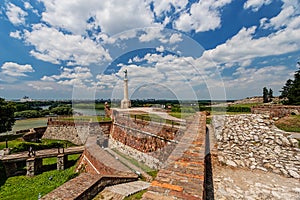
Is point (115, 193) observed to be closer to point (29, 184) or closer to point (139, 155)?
→ point (139, 155)

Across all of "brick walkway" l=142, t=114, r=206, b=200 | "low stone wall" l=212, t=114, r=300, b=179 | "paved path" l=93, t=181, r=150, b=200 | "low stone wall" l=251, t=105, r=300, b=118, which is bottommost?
"paved path" l=93, t=181, r=150, b=200

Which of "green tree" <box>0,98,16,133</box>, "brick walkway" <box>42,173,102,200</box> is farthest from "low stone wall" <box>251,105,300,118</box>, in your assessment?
"green tree" <box>0,98,16,133</box>

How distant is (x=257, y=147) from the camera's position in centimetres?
530

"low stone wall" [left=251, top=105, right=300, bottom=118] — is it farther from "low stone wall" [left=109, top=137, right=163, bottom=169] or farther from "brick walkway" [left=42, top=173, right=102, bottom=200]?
"brick walkway" [left=42, top=173, right=102, bottom=200]

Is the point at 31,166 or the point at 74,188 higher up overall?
the point at 74,188

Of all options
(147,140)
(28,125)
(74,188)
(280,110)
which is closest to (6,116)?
(28,125)

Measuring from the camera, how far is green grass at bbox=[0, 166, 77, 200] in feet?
25.1

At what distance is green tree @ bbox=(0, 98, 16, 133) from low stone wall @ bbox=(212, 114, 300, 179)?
1037 inches

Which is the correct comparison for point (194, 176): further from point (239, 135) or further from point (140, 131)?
point (140, 131)

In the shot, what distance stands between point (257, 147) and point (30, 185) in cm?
1187

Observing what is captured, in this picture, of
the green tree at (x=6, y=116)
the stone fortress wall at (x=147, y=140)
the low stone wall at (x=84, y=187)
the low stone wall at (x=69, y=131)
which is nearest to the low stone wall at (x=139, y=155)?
the stone fortress wall at (x=147, y=140)

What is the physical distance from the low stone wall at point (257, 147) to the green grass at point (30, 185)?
27.0ft

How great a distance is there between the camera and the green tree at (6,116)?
813 inches

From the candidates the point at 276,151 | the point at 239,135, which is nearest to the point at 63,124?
the point at 239,135
